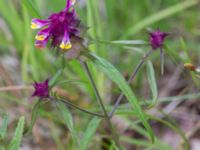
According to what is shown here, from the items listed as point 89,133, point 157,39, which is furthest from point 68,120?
A: point 157,39

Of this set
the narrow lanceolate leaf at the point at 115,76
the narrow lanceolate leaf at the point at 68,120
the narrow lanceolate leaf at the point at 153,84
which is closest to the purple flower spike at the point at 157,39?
the narrow lanceolate leaf at the point at 153,84

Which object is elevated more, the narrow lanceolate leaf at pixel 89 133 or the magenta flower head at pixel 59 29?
the magenta flower head at pixel 59 29

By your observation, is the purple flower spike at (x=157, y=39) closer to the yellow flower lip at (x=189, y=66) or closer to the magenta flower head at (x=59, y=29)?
the yellow flower lip at (x=189, y=66)

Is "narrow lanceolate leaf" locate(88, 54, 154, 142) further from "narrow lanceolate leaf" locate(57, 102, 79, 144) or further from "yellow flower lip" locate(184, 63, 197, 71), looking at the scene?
"yellow flower lip" locate(184, 63, 197, 71)

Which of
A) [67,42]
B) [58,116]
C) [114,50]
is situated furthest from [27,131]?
[114,50]

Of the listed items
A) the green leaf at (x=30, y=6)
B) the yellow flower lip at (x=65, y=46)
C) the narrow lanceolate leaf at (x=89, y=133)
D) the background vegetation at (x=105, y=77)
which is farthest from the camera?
the background vegetation at (x=105, y=77)

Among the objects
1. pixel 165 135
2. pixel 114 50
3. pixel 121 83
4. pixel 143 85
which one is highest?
pixel 121 83

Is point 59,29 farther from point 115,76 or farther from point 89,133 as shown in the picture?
point 89,133

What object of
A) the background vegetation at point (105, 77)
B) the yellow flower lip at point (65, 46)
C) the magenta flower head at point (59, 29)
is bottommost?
the background vegetation at point (105, 77)

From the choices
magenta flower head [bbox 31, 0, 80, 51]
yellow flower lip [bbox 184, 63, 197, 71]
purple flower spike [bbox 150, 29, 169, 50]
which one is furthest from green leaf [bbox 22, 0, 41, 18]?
yellow flower lip [bbox 184, 63, 197, 71]

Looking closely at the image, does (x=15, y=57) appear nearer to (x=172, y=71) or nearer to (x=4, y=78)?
(x=4, y=78)

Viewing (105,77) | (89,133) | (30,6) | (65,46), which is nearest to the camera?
(65,46)
